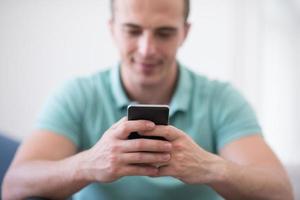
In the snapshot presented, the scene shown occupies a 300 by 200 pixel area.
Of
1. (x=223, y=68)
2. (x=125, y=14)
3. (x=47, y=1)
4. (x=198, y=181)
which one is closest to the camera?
(x=198, y=181)

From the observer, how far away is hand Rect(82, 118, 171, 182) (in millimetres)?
950

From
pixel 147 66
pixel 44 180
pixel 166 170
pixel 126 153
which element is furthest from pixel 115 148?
pixel 147 66

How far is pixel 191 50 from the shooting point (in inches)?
76.9

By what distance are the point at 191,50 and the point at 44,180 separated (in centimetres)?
105

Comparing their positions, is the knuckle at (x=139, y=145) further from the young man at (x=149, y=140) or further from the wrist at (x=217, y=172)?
the wrist at (x=217, y=172)

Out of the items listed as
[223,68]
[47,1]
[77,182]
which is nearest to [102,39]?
[47,1]

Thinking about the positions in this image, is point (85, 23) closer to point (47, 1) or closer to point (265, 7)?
point (47, 1)

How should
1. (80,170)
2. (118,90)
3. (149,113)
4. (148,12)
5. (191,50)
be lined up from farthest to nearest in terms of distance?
(191,50)
(118,90)
(148,12)
(80,170)
(149,113)

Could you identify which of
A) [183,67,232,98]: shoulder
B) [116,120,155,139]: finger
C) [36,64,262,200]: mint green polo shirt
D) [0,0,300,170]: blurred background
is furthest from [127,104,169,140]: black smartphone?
[0,0,300,170]: blurred background

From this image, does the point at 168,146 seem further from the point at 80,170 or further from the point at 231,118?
the point at 231,118

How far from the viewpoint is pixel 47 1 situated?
72.8 inches

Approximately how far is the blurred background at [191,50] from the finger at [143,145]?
100cm

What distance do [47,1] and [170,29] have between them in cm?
80

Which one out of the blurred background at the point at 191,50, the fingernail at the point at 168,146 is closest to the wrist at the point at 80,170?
the fingernail at the point at 168,146
